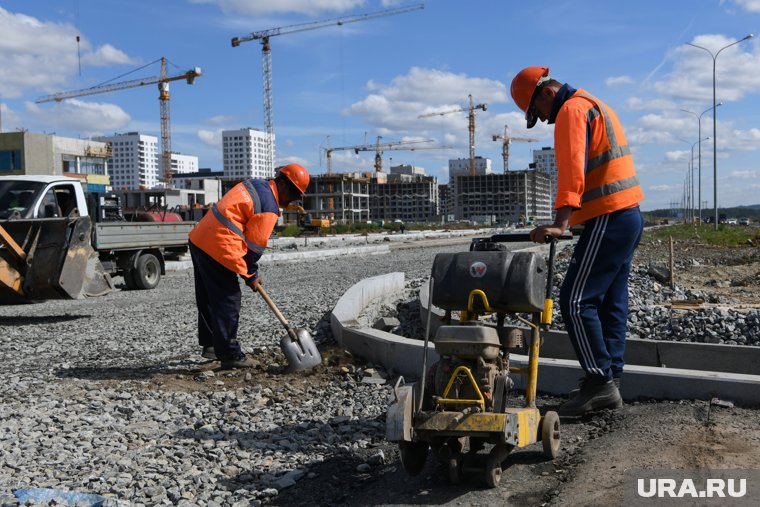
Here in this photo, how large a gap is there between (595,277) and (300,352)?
3013 mm

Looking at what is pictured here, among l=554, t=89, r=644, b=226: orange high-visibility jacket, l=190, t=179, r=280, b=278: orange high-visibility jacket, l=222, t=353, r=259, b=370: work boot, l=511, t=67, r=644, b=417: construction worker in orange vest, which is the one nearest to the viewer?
l=554, t=89, r=644, b=226: orange high-visibility jacket

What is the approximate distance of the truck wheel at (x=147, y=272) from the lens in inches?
585

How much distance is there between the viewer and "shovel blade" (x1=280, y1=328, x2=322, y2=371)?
656cm

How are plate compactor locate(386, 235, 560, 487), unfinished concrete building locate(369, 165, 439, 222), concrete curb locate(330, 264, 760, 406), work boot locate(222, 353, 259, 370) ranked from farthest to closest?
unfinished concrete building locate(369, 165, 439, 222) < work boot locate(222, 353, 259, 370) < concrete curb locate(330, 264, 760, 406) < plate compactor locate(386, 235, 560, 487)

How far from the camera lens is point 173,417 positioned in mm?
5238

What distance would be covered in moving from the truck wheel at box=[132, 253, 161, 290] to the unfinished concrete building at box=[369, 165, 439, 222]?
158161 millimetres

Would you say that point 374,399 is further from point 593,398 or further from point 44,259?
point 44,259

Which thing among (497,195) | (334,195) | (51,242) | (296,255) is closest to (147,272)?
(51,242)

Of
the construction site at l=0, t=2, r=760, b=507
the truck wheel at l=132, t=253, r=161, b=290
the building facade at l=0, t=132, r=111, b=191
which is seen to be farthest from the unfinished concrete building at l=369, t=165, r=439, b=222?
the construction site at l=0, t=2, r=760, b=507

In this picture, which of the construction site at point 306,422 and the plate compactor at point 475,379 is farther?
the construction site at point 306,422

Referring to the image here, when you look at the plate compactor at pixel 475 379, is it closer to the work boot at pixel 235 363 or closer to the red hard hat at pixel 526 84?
the red hard hat at pixel 526 84

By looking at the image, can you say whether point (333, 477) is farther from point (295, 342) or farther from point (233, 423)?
point (295, 342)

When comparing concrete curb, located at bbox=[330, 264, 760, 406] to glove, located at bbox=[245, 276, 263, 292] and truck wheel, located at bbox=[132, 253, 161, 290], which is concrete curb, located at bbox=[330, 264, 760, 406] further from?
truck wheel, located at bbox=[132, 253, 161, 290]

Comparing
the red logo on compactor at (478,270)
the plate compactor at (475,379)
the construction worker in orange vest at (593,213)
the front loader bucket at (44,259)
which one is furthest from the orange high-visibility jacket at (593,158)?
the front loader bucket at (44,259)
